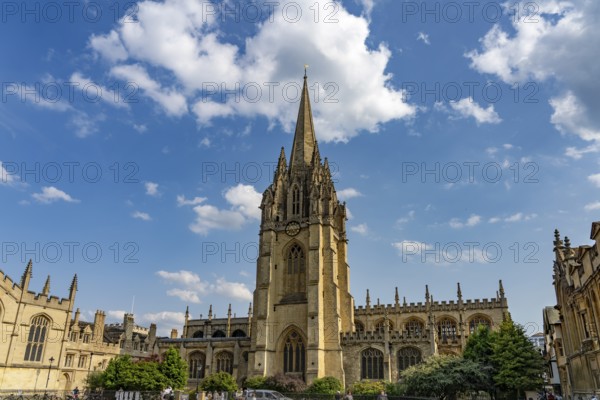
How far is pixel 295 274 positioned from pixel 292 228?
18.1 ft

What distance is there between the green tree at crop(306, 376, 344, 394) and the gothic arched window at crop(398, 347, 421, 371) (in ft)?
22.5

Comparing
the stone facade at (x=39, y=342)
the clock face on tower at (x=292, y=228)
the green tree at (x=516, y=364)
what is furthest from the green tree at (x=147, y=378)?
the green tree at (x=516, y=364)

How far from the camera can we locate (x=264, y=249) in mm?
52094

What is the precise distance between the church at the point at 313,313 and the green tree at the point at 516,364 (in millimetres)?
11260

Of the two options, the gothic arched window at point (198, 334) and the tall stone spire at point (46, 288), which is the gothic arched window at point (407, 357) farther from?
the gothic arched window at point (198, 334)

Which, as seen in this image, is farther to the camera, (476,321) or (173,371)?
(476,321)

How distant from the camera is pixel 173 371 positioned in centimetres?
4081

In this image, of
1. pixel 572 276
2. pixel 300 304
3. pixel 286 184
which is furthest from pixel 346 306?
pixel 572 276

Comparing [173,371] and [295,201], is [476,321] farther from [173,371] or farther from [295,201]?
[173,371]

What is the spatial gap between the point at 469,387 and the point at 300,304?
20928 millimetres

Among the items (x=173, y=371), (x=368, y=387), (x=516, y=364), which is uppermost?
(x=516, y=364)

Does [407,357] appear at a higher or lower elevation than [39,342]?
lower

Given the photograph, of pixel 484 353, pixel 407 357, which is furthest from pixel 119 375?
pixel 484 353

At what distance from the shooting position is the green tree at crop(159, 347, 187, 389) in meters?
40.6
